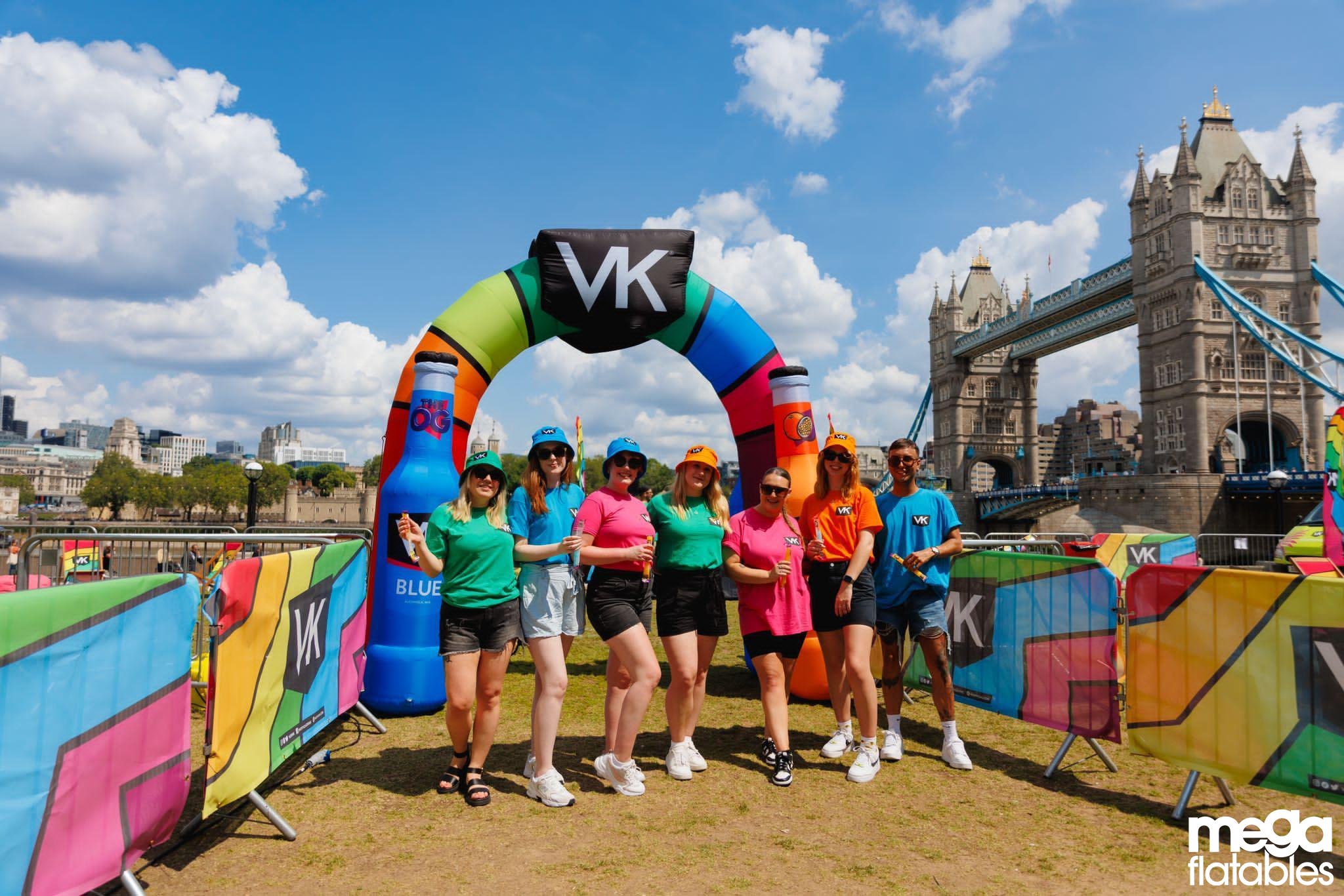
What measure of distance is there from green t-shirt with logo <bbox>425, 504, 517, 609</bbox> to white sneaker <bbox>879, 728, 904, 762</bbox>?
2.66 m

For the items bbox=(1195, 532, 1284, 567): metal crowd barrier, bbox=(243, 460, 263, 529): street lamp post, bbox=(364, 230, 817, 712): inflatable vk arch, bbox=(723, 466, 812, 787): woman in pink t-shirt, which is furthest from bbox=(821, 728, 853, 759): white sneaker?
bbox=(1195, 532, 1284, 567): metal crowd barrier

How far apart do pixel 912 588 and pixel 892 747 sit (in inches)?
41.2

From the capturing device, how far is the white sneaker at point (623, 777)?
13.8 ft

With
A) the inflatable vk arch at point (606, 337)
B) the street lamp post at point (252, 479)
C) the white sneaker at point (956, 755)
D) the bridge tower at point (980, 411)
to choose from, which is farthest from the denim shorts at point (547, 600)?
the bridge tower at point (980, 411)

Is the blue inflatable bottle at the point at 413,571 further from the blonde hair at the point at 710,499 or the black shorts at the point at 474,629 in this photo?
the blonde hair at the point at 710,499

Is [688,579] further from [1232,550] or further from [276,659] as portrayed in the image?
[1232,550]

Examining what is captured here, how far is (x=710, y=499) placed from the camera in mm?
4516

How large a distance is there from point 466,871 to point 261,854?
986 millimetres

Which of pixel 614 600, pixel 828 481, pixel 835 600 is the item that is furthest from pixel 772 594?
pixel 614 600

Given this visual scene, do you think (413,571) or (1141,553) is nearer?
(413,571)

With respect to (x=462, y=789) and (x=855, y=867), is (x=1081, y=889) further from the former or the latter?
(x=462, y=789)

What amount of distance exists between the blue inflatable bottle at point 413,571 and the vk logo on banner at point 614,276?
138 cm

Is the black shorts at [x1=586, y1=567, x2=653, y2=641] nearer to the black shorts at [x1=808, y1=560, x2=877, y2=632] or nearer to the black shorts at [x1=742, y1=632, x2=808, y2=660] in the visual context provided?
the black shorts at [x1=742, y1=632, x2=808, y2=660]

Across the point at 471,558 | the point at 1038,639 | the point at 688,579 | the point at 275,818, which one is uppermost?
the point at 471,558
